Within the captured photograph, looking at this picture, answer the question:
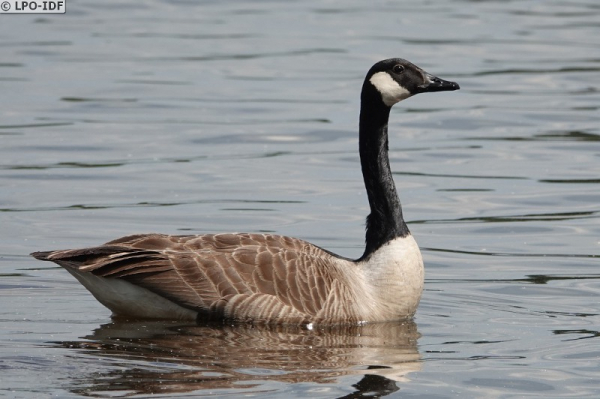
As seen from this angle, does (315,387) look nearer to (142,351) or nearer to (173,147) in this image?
(142,351)

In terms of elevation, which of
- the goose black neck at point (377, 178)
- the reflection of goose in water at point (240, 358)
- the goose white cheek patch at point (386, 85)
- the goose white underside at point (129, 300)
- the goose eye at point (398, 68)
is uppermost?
the goose eye at point (398, 68)

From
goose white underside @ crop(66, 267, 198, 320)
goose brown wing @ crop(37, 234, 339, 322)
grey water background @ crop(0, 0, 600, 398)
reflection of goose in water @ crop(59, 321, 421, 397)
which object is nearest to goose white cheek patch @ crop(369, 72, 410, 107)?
goose brown wing @ crop(37, 234, 339, 322)

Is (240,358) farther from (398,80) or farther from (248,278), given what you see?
(398,80)

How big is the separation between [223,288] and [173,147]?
8.72m

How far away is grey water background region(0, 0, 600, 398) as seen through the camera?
33.5 feet

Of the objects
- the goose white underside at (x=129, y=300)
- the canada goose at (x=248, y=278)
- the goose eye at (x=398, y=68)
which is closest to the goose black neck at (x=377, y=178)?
the canada goose at (x=248, y=278)

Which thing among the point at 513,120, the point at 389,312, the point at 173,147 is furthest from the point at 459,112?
the point at 389,312

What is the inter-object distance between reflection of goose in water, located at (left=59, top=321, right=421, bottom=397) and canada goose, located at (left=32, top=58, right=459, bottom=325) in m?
0.15

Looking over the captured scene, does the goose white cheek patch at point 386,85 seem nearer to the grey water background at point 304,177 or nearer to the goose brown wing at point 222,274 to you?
the goose brown wing at point 222,274

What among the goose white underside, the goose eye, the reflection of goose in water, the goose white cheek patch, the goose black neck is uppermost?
the goose eye

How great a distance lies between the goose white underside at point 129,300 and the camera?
11.4m

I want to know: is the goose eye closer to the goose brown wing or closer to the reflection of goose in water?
the goose brown wing

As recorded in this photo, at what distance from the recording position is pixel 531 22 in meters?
32.4

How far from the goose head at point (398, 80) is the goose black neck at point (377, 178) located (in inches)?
3.9
